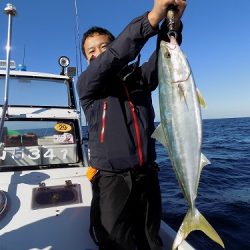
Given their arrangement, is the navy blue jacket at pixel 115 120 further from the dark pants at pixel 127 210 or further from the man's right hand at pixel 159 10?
the man's right hand at pixel 159 10

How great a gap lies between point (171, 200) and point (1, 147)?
5.64 m

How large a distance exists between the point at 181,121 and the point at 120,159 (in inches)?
25.0

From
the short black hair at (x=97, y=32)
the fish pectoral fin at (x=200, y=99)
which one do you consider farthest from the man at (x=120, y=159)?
the fish pectoral fin at (x=200, y=99)

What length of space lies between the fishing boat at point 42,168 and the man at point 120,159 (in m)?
0.86

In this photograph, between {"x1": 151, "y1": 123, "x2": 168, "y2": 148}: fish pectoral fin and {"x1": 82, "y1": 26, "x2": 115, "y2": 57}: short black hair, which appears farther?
{"x1": 82, "y1": 26, "x2": 115, "y2": 57}: short black hair

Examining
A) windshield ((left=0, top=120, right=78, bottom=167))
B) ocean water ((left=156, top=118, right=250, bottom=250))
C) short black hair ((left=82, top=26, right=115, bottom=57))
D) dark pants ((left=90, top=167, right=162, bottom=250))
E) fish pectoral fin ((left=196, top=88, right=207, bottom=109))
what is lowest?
ocean water ((left=156, top=118, right=250, bottom=250))

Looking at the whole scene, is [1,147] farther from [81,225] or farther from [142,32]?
[142,32]

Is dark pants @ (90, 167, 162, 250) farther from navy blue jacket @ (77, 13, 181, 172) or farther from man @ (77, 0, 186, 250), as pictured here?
navy blue jacket @ (77, 13, 181, 172)

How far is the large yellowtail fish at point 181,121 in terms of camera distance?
2.20 meters

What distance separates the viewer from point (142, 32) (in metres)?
2.15

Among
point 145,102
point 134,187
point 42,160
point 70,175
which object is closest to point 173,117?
point 145,102

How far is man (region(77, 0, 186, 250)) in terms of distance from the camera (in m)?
2.57

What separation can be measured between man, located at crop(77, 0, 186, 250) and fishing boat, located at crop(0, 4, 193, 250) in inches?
33.7

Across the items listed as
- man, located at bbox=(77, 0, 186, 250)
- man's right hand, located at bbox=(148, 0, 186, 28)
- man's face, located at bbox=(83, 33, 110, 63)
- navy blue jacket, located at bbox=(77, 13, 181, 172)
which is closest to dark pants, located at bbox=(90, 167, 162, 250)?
man, located at bbox=(77, 0, 186, 250)
